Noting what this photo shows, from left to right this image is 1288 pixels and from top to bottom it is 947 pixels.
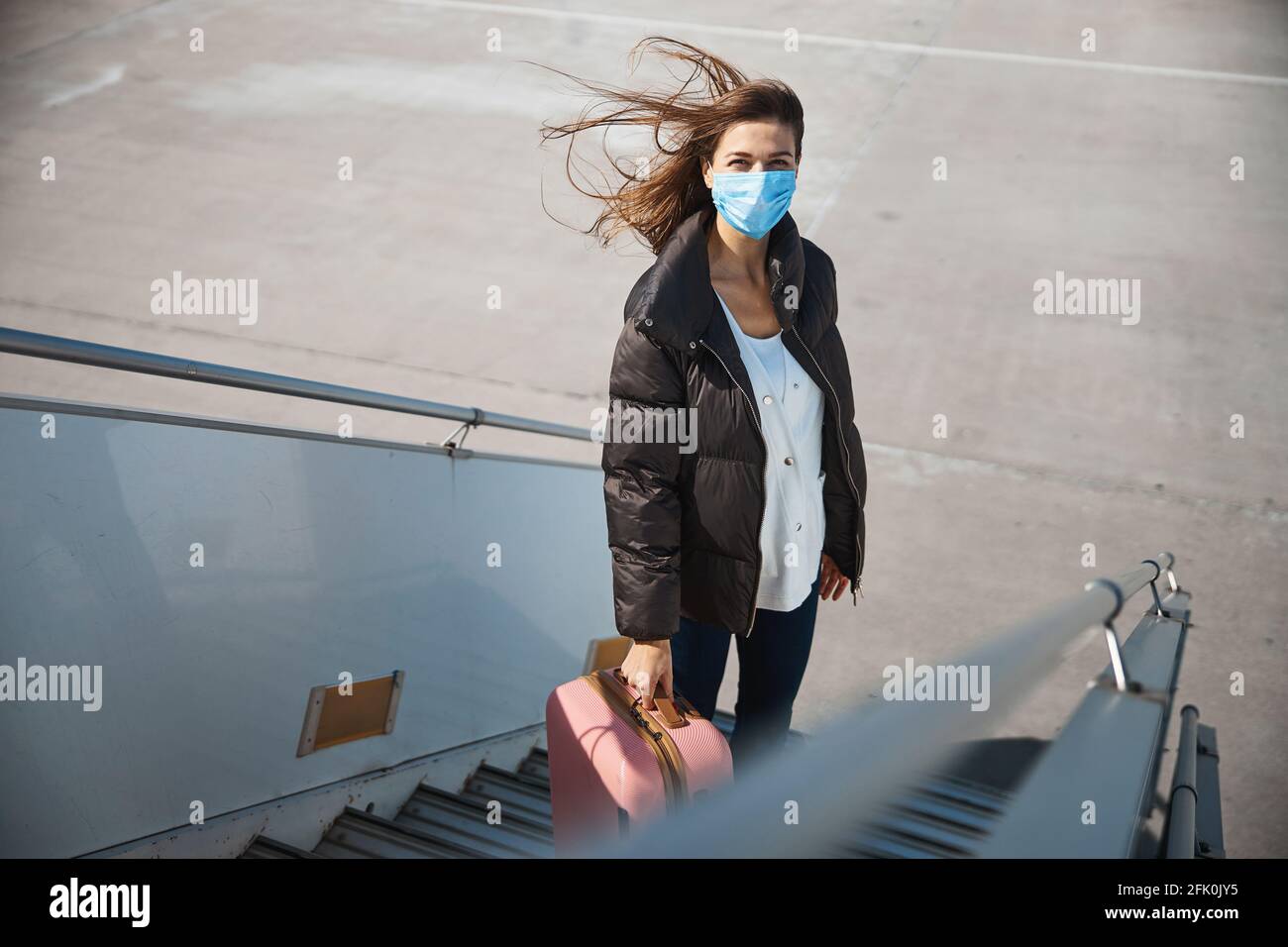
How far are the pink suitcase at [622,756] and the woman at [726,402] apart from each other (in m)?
0.07

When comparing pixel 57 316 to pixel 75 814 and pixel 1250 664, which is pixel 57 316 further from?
pixel 1250 664

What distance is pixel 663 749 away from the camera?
208 cm

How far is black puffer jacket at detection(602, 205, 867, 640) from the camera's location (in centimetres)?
202

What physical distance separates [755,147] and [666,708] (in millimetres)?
1146

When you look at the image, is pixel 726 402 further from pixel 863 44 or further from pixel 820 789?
pixel 863 44

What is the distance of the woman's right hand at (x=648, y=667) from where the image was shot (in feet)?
6.95

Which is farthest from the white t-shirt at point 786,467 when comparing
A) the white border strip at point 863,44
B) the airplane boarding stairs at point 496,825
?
the white border strip at point 863,44

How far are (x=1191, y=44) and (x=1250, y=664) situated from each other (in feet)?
31.8

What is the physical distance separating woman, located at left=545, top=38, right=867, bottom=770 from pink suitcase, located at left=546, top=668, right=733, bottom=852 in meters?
0.07

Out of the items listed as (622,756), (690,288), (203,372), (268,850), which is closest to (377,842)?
(268,850)

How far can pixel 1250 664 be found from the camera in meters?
4.32

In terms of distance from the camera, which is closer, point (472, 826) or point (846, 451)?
point (846, 451)

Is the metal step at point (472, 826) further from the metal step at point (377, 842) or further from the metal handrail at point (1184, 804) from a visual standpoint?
the metal handrail at point (1184, 804)
